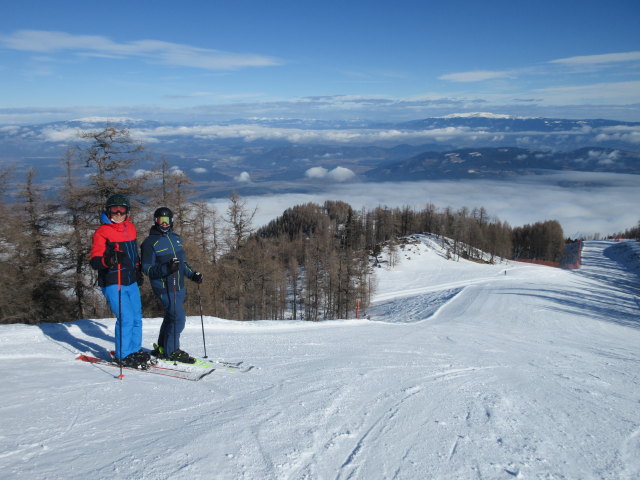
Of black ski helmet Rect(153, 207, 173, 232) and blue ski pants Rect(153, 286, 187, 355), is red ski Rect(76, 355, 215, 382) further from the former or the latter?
black ski helmet Rect(153, 207, 173, 232)

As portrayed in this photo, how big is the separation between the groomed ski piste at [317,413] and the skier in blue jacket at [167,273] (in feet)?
2.67

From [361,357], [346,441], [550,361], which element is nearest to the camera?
[346,441]

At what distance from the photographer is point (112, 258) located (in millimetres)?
5898

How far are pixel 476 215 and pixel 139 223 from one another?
11958 cm

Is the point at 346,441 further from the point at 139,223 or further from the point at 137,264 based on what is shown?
the point at 139,223

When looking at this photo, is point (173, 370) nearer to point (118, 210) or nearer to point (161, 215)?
point (161, 215)

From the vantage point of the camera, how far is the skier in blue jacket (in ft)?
20.4

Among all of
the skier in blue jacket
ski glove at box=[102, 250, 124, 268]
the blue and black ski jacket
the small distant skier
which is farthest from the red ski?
ski glove at box=[102, 250, 124, 268]

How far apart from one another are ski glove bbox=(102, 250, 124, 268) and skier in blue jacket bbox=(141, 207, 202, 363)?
373 millimetres

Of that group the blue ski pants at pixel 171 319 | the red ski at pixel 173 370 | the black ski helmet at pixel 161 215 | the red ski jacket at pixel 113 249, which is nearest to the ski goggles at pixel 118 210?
the red ski jacket at pixel 113 249

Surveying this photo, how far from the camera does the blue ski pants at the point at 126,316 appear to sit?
6000 mm

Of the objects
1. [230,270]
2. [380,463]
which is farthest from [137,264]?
[230,270]

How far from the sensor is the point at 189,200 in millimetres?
25078

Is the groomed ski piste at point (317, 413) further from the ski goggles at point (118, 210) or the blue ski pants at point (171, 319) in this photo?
the ski goggles at point (118, 210)
